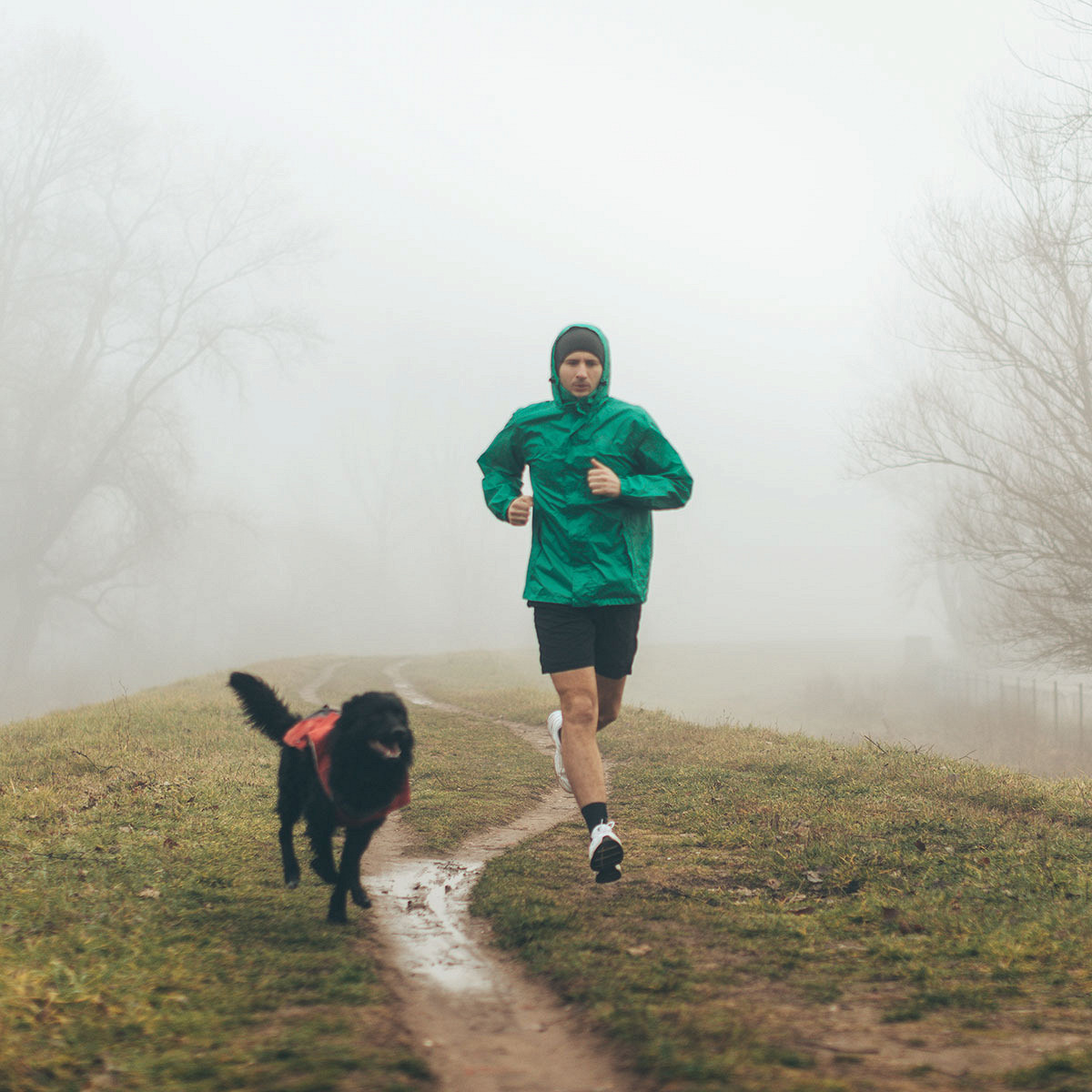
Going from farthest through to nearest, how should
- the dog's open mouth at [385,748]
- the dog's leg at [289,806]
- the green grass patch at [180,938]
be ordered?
the dog's leg at [289,806], the dog's open mouth at [385,748], the green grass patch at [180,938]

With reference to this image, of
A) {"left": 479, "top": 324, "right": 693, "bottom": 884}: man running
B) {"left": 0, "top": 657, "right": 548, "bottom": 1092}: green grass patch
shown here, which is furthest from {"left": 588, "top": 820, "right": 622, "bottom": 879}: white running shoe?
{"left": 0, "top": 657, "right": 548, "bottom": 1092}: green grass patch

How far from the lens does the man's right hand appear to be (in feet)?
15.2

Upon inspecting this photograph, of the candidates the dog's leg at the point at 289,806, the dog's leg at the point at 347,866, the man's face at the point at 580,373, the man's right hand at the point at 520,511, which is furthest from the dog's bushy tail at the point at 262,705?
the man's face at the point at 580,373

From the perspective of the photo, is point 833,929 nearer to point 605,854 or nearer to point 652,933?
point 652,933

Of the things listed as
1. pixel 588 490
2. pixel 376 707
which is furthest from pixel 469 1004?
pixel 588 490

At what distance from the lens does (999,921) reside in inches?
144

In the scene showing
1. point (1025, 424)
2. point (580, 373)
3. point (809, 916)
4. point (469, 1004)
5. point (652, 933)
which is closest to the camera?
point (469, 1004)

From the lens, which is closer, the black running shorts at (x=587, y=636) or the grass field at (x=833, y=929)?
the grass field at (x=833, y=929)

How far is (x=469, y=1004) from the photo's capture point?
290 centimetres

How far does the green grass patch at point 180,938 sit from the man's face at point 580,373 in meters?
2.77

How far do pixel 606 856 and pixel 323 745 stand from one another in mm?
1419

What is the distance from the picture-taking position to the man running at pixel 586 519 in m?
4.51

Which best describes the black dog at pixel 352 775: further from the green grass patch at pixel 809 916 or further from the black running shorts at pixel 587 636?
the black running shorts at pixel 587 636

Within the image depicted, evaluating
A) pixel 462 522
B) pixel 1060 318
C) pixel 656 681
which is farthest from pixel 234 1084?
pixel 462 522
